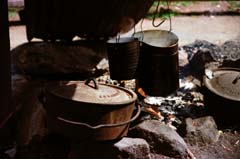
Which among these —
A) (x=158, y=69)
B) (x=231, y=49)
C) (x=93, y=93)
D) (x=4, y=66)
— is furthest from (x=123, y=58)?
(x=231, y=49)

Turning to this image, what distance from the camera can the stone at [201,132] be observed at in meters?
4.01

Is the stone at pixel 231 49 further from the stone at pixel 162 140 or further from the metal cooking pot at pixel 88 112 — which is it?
the metal cooking pot at pixel 88 112

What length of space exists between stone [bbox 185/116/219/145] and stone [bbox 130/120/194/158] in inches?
10.6

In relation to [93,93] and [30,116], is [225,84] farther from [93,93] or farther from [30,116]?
[30,116]

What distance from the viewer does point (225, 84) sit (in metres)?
4.31

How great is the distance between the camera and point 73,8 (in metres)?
4.42

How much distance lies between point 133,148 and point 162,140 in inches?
14.2

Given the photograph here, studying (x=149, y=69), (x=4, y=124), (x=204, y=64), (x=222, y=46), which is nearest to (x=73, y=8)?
(x=149, y=69)

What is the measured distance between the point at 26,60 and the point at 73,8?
2.34 ft

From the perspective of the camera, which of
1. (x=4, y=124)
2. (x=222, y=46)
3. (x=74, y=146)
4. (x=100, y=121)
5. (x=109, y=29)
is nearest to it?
(x=100, y=121)

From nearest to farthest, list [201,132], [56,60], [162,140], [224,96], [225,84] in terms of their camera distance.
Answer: [162,140], [201,132], [224,96], [225,84], [56,60]

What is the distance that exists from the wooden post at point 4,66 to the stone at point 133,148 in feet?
3.26

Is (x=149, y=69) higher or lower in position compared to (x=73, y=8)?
lower

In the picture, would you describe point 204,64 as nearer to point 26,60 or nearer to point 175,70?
point 175,70
